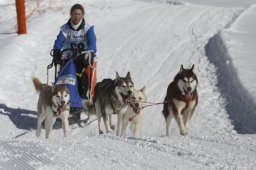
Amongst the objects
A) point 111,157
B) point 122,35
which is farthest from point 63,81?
point 122,35

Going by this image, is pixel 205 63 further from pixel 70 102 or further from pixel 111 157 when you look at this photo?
pixel 111 157

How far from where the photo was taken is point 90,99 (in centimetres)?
773

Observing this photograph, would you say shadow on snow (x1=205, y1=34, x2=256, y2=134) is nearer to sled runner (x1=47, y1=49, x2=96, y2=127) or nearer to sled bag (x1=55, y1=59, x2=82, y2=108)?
sled runner (x1=47, y1=49, x2=96, y2=127)

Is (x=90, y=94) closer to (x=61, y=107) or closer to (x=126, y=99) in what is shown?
(x=126, y=99)

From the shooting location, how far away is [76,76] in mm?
7504

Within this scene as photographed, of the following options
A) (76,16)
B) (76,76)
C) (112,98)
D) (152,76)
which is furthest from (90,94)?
(152,76)

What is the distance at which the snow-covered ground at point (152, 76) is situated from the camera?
15.6ft

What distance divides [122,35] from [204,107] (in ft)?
15.2

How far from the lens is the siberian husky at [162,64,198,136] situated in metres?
6.79

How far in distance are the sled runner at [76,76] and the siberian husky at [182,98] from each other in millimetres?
1141

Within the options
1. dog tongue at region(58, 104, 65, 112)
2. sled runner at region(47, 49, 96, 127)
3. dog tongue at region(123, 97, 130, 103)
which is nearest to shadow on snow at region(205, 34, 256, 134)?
dog tongue at region(123, 97, 130, 103)

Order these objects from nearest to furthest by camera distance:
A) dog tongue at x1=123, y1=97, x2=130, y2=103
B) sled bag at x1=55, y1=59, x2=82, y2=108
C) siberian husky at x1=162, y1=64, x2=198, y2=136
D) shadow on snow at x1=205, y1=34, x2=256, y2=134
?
siberian husky at x1=162, y1=64, x2=198, y2=136 < dog tongue at x1=123, y1=97, x2=130, y2=103 < sled bag at x1=55, y1=59, x2=82, y2=108 < shadow on snow at x1=205, y1=34, x2=256, y2=134

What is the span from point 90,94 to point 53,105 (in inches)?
35.7

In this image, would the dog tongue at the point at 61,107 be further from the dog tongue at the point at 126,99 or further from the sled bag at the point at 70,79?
the dog tongue at the point at 126,99
